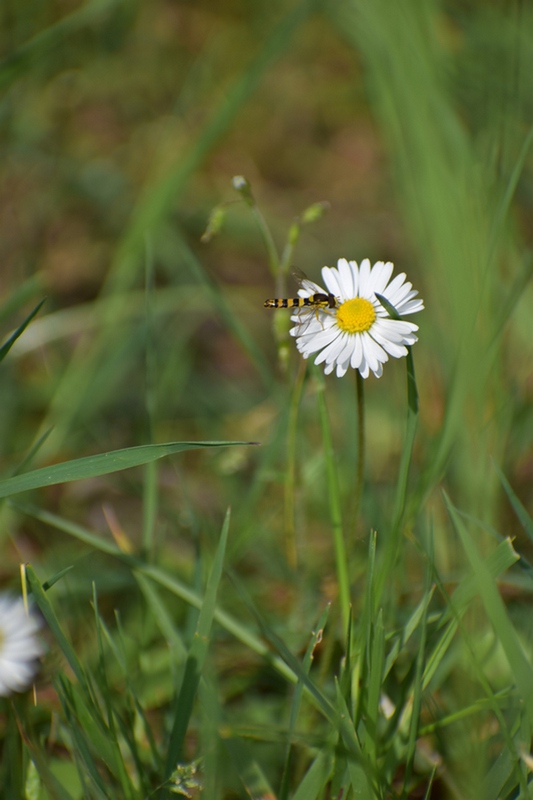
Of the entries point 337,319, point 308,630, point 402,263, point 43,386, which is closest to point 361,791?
point 308,630

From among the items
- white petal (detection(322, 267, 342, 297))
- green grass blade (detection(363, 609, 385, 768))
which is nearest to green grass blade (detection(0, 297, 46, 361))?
white petal (detection(322, 267, 342, 297))

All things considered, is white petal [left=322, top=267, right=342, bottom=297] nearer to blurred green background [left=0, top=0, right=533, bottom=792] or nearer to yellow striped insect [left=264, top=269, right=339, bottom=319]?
yellow striped insect [left=264, top=269, right=339, bottom=319]

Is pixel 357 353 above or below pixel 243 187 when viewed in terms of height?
below

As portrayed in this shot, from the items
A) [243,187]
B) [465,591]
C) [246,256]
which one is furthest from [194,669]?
[246,256]

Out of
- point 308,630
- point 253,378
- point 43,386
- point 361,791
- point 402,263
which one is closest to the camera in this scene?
point 361,791

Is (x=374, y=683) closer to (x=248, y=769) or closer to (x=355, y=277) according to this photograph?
(x=248, y=769)

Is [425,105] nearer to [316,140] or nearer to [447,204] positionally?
[447,204]
